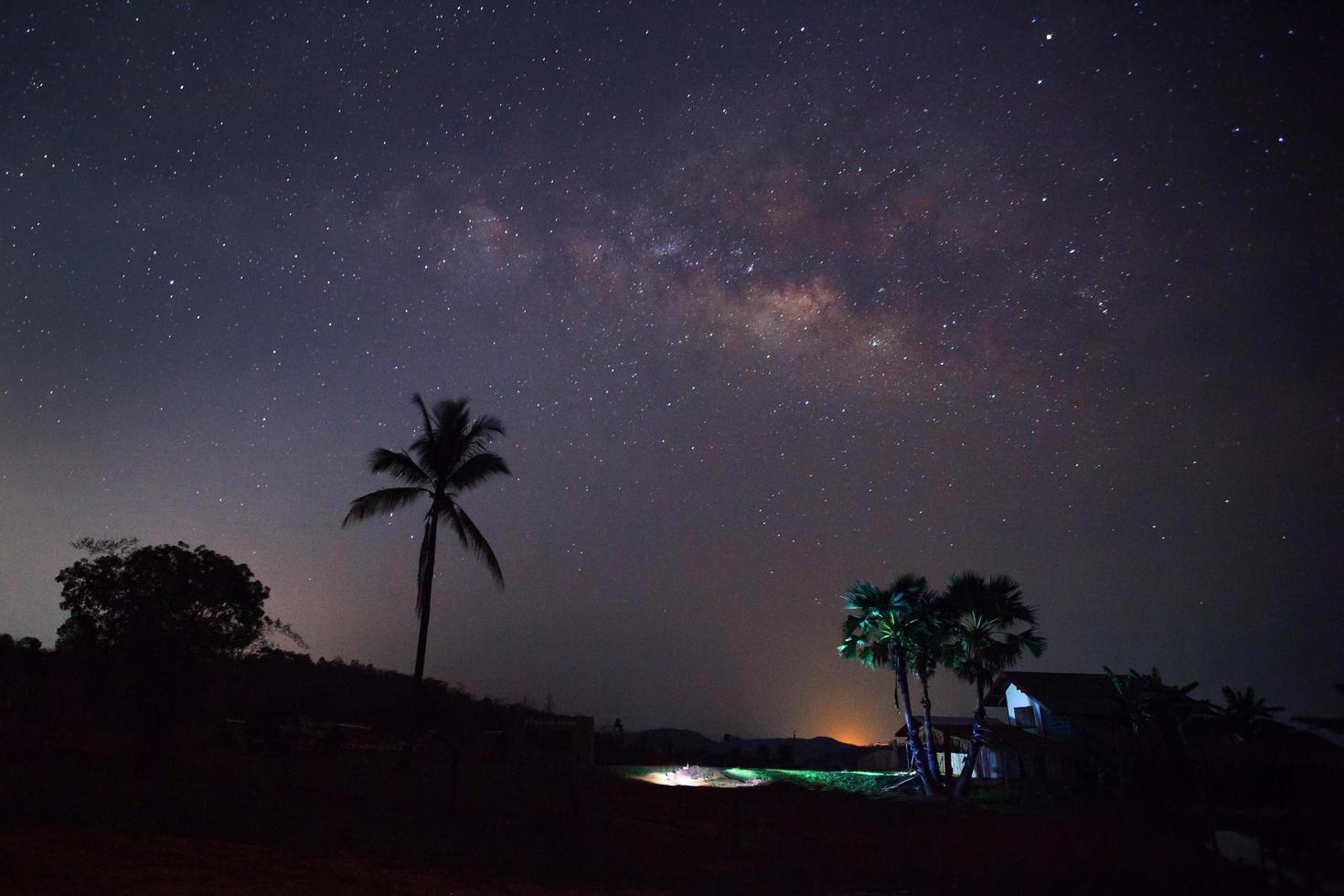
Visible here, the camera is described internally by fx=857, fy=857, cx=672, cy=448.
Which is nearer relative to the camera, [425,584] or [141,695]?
[141,695]

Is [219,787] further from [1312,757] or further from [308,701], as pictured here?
[1312,757]

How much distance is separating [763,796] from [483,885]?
722 inches

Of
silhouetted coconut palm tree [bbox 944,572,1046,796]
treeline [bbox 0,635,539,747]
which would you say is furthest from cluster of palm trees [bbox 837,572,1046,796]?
treeline [bbox 0,635,539,747]

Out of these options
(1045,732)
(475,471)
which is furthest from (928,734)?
(475,471)

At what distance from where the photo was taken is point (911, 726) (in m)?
39.0

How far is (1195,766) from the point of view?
25.5 meters

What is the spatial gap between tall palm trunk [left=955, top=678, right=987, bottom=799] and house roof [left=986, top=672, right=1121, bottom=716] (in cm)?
900

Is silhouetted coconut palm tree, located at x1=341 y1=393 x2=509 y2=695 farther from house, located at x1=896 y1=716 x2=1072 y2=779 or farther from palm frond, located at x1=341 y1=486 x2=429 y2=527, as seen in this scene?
house, located at x1=896 y1=716 x2=1072 y2=779

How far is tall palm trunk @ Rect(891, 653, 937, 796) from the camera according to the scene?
3703cm

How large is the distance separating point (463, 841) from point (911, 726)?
2790 centimetres

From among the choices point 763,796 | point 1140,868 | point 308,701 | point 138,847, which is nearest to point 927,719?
point 763,796

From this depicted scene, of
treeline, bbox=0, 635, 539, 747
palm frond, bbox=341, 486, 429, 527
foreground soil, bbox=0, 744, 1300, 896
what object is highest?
palm frond, bbox=341, 486, 429, 527

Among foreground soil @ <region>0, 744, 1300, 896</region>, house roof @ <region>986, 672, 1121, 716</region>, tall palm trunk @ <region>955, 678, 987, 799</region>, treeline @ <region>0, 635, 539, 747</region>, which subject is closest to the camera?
foreground soil @ <region>0, 744, 1300, 896</region>

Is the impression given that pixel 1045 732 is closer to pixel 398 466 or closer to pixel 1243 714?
pixel 1243 714
